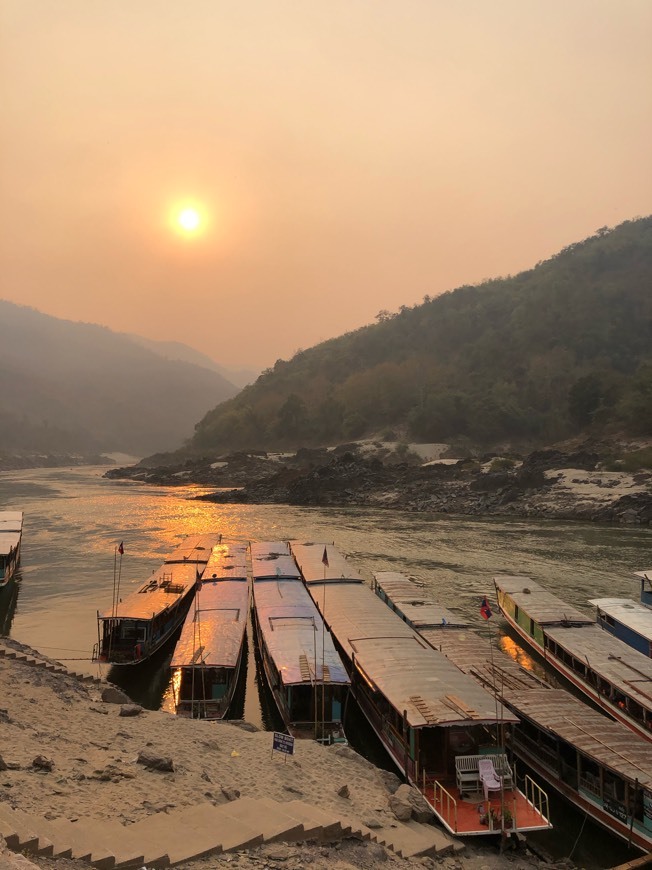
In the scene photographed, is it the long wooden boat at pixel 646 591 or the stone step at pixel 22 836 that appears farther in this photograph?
the long wooden boat at pixel 646 591

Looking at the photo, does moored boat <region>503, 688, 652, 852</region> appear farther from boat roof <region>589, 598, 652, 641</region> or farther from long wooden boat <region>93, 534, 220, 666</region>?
long wooden boat <region>93, 534, 220, 666</region>

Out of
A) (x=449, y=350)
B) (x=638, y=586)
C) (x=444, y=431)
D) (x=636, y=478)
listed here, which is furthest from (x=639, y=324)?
(x=638, y=586)

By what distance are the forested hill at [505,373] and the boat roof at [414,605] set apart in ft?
248

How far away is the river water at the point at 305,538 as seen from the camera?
2539cm

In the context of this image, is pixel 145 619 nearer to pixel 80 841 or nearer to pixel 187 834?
pixel 187 834

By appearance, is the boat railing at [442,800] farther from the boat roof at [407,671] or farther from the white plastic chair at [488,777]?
the boat roof at [407,671]

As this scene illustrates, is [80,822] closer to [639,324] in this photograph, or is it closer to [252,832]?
[252,832]

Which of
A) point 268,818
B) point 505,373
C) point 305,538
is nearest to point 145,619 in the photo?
point 268,818

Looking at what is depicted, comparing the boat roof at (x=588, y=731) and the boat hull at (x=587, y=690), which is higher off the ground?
the boat roof at (x=588, y=731)

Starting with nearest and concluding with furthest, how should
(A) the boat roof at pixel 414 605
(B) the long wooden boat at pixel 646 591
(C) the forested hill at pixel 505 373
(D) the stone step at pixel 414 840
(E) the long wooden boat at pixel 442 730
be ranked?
(D) the stone step at pixel 414 840
(E) the long wooden boat at pixel 442 730
(A) the boat roof at pixel 414 605
(B) the long wooden boat at pixel 646 591
(C) the forested hill at pixel 505 373

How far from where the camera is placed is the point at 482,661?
21750mm

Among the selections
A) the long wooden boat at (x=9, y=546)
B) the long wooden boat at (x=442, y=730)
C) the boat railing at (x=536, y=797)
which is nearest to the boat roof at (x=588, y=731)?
the long wooden boat at (x=442, y=730)

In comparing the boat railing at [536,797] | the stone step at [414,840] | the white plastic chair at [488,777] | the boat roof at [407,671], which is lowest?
the boat railing at [536,797]

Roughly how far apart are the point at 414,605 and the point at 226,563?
482 inches
